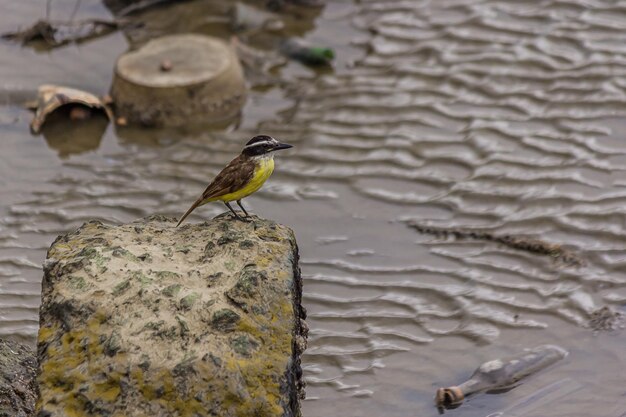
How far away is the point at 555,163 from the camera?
1041cm

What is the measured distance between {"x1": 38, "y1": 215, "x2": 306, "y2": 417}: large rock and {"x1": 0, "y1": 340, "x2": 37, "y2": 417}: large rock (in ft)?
2.62

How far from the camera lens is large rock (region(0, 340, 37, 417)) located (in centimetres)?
627

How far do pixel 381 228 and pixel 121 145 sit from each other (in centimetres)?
314

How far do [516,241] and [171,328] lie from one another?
4518 millimetres

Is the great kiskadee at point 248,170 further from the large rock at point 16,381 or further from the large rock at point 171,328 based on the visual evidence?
Result: the large rock at point 16,381

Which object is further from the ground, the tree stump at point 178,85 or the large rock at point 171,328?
the large rock at point 171,328

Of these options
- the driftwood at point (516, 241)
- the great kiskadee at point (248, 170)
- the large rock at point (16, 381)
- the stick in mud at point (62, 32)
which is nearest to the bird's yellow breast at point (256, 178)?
the great kiskadee at point (248, 170)

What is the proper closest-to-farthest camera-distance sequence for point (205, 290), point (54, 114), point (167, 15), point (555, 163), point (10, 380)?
point (205, 290) → point (10, 380) → point (555, 163) → point (54, 114) → point (167, 15)

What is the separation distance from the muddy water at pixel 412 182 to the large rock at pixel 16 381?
103 cm

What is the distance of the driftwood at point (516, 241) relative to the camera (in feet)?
29.8

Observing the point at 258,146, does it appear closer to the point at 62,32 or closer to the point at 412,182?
the point at 412,182

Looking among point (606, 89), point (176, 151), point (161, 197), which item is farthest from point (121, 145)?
point (606, 89)

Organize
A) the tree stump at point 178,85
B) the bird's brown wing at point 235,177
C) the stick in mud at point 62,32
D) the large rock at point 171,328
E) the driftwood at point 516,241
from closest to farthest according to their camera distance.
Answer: the large rock at point 171,328
the bird's brown wing at point 235,177
the driftwood at point 516,241
the tree stump at point 178,85
the stick in mud at point 62,32

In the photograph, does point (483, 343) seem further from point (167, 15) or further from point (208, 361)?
point (167, 15)
